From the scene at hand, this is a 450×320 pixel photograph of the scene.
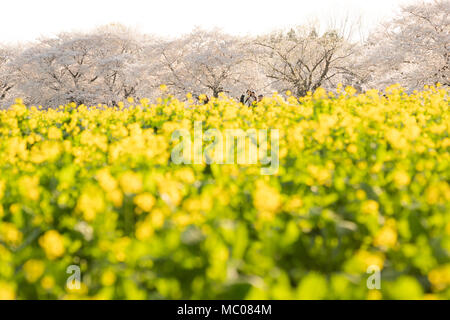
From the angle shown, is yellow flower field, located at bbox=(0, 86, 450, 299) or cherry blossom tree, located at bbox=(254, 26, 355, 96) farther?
cherry blossom tree, located at bbox=(254, 26, 355, 96)

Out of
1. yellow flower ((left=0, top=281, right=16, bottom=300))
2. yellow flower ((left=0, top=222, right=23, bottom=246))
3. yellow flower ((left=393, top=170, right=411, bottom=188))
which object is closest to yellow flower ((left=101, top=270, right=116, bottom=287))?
yellow flower ((left=0, top=281, right=16, bottom=300))

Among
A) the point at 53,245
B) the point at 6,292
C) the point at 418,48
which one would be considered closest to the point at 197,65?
the point at 418,48

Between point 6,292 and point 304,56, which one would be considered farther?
point 304,56

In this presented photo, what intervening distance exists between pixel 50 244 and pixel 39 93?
3075 centimetres

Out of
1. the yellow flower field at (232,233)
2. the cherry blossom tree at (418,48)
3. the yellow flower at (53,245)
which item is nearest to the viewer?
the yellow flower field at (232,233)

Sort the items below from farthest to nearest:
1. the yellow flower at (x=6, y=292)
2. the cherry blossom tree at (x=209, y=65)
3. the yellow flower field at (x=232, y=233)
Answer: the cherry blossom tree at (x=209, y=65), the yellow flower field at (x=232, y=233), the yellow flower at (x=6, y=292)

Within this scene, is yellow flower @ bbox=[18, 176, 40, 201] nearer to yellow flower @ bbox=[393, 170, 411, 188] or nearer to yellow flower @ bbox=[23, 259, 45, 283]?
yellow flower @ bbox=[23, 259, 45, 283]

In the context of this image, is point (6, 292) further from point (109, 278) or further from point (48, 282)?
point (109, 278)

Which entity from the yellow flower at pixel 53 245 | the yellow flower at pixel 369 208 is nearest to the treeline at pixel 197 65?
the yellow flower at pixel 369 208

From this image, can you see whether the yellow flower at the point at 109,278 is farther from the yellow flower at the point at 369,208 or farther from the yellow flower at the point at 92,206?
the yellow flower at the point at 369,208

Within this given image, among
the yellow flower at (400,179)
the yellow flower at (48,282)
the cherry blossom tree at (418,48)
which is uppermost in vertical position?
the cherry blossom tree at (418,48)

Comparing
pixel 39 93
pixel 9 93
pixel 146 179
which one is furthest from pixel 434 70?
pixel 9 93

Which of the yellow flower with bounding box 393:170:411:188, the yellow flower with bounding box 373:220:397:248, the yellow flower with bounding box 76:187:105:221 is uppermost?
the yellow flower with bounding box 393:170:411:188
